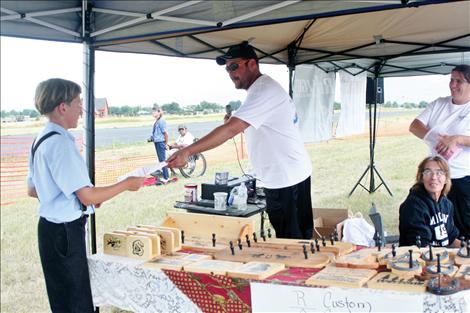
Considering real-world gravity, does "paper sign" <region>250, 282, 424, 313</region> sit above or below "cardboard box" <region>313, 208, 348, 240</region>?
above

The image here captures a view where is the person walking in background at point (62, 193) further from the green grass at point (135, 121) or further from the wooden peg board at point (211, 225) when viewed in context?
the green grass at point (135, 121)

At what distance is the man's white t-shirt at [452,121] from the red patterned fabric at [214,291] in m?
1.88

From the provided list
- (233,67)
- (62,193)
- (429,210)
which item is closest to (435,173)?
(429,210)

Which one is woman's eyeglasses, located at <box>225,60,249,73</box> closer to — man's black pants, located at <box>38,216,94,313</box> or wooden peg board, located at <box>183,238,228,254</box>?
wooden peg board, located at <box>183,238,228,254</box>

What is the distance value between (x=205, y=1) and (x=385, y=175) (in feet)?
25.3

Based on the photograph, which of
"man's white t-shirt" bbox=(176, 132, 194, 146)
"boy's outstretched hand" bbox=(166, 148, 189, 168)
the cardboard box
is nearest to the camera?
"boy's outstretched hand" bbox=(166, 148, 189, 168)

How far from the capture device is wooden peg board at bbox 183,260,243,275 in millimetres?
1577

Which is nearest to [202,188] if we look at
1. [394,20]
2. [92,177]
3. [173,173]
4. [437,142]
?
[92,177]

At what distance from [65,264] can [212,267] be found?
56cm

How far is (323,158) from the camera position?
12.7 meters

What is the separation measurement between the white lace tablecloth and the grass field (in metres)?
1.34

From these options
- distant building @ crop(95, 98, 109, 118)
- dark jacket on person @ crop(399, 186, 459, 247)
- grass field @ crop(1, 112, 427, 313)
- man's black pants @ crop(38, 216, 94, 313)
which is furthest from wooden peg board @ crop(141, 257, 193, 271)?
distant building @ crop(95, 98, 109, 118)

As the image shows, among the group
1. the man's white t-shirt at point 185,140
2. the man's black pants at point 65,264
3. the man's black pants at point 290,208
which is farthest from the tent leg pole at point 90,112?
the man's white t-shirt at point 185,140

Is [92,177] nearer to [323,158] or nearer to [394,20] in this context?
[394,20]
